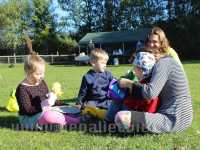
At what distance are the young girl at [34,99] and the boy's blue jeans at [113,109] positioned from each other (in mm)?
634

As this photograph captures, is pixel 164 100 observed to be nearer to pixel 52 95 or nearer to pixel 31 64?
pixel 52 95

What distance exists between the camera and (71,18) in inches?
3024

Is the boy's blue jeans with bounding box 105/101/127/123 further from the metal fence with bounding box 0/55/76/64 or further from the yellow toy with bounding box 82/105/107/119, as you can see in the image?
the metal fence with bounding box 0/55/76/64

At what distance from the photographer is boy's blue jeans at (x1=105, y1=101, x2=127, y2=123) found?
7053 mm

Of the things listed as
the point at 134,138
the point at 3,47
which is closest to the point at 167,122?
the point at 134,138

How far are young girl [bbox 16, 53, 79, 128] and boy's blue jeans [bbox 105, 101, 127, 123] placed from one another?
24.9 inches

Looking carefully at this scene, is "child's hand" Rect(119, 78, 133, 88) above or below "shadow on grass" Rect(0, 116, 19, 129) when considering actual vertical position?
above

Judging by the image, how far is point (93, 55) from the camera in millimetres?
8258

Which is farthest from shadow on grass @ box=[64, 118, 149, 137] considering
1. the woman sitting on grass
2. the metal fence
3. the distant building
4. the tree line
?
the tree line

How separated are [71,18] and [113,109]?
7037cm

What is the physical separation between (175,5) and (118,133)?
62.6 metres

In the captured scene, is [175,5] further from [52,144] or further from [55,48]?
[52,144]

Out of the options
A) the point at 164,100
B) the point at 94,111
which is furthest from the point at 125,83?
the point at 94,111

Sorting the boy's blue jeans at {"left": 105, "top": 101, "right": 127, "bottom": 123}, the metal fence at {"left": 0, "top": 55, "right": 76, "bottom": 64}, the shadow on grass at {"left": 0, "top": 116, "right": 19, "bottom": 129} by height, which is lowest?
the metal fence at {"left": 0, "top": 55, "right": 76, "bottom": 64}
